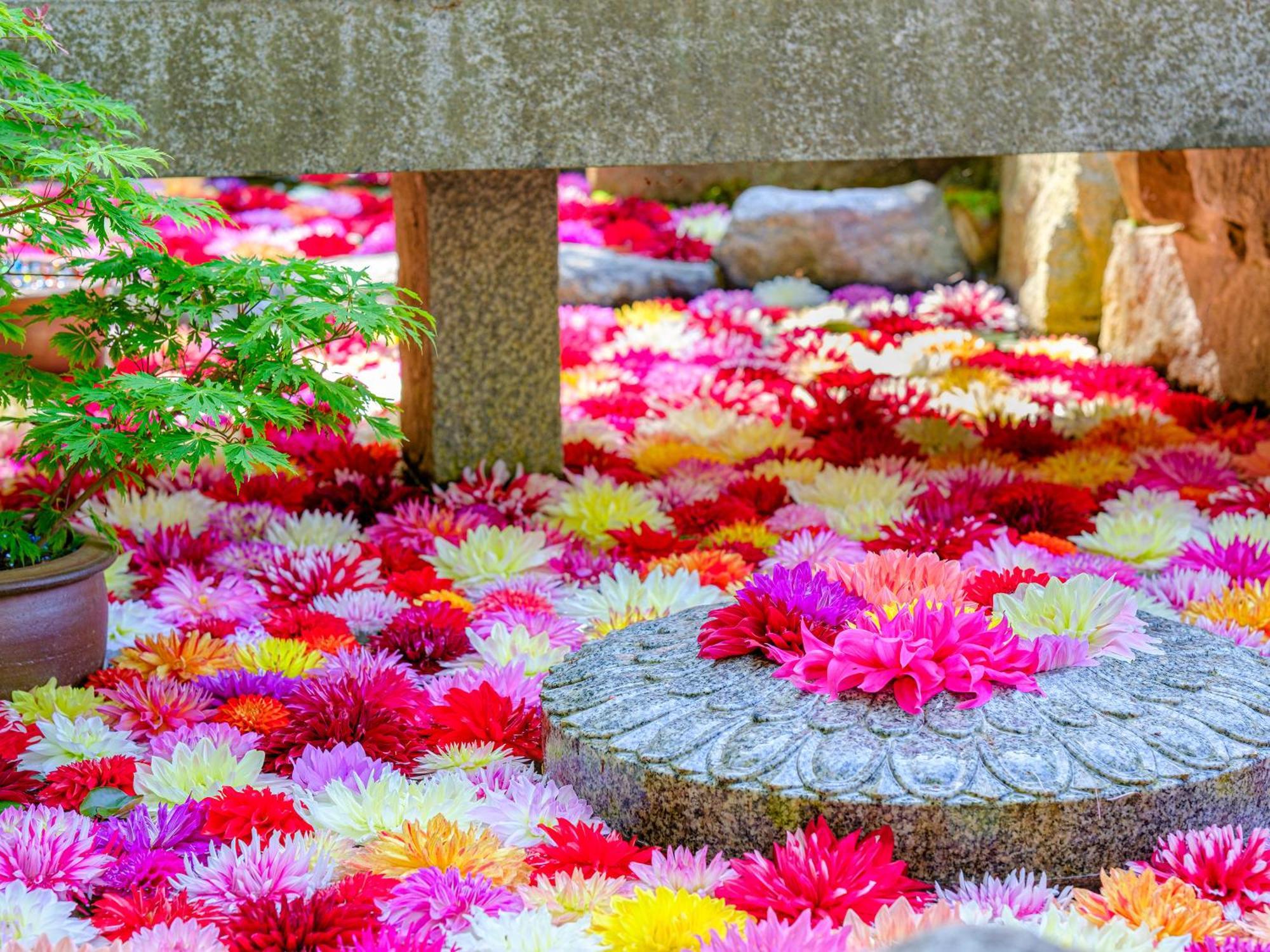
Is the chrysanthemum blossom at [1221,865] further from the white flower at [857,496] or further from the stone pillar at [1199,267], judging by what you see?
the stone pillar at [1199,267]

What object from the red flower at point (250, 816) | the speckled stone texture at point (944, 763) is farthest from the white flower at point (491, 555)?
the red flower at point (250, 816)

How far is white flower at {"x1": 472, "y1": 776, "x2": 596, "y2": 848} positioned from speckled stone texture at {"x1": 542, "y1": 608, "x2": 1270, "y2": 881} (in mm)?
27

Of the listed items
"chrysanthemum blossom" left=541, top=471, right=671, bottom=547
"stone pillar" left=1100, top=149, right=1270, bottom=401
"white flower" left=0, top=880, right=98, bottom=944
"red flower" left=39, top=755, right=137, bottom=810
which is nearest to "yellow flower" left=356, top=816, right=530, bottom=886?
"white flower" left=0, top=880, right=98, bottom=944

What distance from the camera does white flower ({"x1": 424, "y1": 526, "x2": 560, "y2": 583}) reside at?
3.22m

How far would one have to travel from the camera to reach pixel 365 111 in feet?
9.88

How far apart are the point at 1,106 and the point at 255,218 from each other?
238 inches

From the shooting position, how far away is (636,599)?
2.82 metres

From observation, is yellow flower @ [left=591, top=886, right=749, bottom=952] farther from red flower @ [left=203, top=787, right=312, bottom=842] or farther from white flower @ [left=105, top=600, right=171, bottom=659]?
white flower @ [left=105, top=600, right=171, bottom=659]

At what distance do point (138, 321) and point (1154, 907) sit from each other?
1.83 metres

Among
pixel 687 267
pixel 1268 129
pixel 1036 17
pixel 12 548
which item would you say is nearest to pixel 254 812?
pixel 12 548

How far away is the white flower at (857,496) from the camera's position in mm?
3402

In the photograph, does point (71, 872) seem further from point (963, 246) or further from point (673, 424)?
point (963, 246)

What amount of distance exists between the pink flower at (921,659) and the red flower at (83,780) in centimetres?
99

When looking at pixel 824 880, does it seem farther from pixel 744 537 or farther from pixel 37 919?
pixel 744 537
